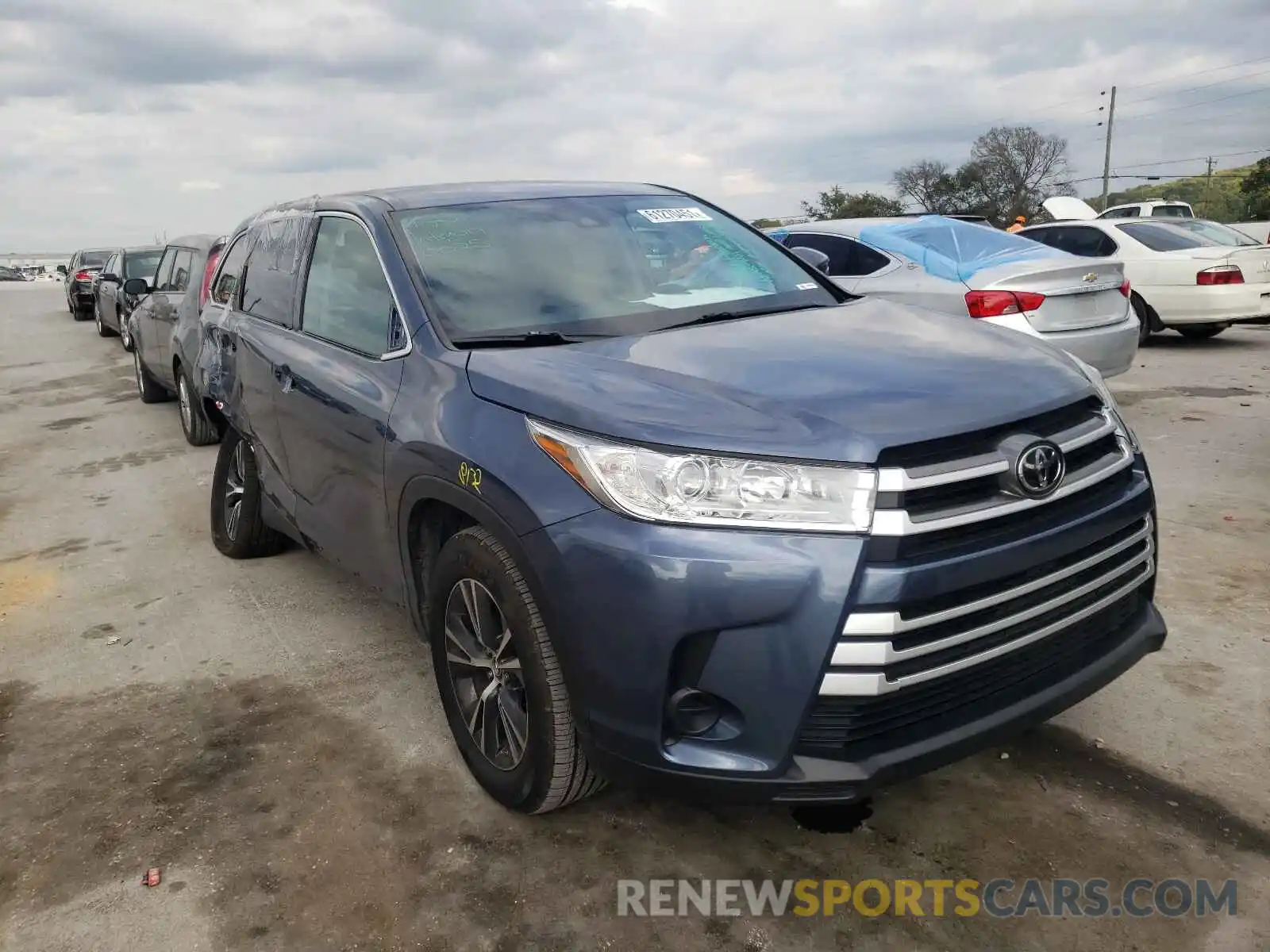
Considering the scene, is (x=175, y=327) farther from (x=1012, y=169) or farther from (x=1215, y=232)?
(x=1012, y=169)

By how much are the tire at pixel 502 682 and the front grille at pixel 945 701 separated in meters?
0.65

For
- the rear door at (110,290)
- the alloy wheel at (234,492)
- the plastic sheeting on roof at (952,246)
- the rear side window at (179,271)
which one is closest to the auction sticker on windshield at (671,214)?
the alloy wheel at (234,492)

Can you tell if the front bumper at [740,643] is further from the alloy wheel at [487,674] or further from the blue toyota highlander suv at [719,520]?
the alloy wheel at [487,674]

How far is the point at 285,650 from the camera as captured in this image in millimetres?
4195


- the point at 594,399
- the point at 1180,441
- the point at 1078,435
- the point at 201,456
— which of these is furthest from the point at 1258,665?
the point at 201,456

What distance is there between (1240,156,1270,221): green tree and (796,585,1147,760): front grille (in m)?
43.3

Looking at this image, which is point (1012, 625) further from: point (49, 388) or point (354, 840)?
point (49, 388)

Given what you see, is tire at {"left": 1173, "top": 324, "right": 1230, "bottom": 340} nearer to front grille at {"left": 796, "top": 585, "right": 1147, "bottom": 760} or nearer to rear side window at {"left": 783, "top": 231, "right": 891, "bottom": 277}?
rear side window at {"left": 783, "top": 231, "right": 891, "bottom": 277}

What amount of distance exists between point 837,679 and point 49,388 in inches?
509

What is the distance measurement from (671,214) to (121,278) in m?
14.2

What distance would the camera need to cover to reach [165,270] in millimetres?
9742

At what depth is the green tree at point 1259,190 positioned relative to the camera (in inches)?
1535

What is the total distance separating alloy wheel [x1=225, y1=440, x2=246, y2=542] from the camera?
16.4 feet

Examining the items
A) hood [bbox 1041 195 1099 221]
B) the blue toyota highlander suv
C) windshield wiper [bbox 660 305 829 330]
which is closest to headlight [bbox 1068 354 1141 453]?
the blue toyota highlander suv
